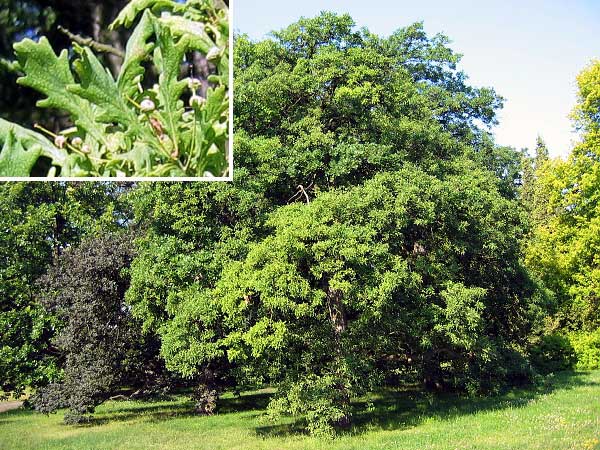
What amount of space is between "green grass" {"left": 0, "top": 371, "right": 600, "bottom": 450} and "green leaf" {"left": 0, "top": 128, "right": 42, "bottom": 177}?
8.66m

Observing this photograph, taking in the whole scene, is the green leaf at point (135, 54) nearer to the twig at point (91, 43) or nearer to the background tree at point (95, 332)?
the twig at point (91, 43)

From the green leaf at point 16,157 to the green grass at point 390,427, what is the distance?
28.4ft

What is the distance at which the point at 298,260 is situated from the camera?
36.5 feet

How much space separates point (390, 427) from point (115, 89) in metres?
11.0

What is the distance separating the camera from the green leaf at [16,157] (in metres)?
2.95

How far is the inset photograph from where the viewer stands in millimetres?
2779

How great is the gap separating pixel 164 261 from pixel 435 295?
5.78 meters

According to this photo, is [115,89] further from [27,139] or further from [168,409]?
[168,409]

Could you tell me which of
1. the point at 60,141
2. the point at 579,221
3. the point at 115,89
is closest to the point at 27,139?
the point at 60,141

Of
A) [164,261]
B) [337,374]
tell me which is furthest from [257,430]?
[164,261]

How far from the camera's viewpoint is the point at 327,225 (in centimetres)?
1182

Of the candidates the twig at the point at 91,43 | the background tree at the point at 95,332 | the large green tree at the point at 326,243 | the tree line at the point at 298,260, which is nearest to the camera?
the twig at the point at 91,43

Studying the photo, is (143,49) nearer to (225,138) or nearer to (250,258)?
(225,138)

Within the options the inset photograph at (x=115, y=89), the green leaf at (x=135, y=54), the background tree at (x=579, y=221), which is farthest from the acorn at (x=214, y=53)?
the background tree at (x=579, y=221)
